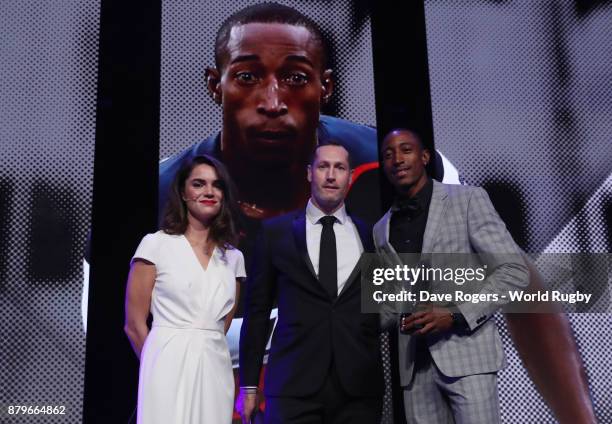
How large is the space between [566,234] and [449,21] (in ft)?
4.30

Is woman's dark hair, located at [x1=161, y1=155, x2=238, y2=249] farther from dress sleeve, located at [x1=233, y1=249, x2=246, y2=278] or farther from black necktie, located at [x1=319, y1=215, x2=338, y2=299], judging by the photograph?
black necktie, located at [x1=319, y1=215, x2=338, y2=299]

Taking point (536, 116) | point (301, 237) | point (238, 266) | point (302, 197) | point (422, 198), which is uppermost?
point (536, 116)

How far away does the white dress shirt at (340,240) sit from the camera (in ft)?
8.20

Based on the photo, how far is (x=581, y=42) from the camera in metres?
3.52

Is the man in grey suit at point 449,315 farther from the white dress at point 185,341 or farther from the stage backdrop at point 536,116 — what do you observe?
the stage backdrop at point 536,116

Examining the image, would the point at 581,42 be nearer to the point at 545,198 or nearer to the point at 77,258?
the point at 545,198

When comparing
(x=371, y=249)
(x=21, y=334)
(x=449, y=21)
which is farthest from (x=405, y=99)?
(x=21, y=334)

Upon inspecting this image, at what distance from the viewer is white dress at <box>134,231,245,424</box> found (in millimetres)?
2271

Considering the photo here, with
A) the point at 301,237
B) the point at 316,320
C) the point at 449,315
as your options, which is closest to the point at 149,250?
the point at 301,237

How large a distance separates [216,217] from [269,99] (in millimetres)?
Result: 853

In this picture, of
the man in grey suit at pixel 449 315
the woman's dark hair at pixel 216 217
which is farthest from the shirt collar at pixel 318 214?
the woman's dark hair at pixel 216 217

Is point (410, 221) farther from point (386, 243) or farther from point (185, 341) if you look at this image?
point (185, 341)

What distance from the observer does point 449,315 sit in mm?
2305

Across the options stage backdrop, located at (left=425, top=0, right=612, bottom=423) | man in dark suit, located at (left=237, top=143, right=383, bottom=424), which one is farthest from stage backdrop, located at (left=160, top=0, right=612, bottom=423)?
man in dark suit, located at (left=237, top=143, right=383, bottom=424)
